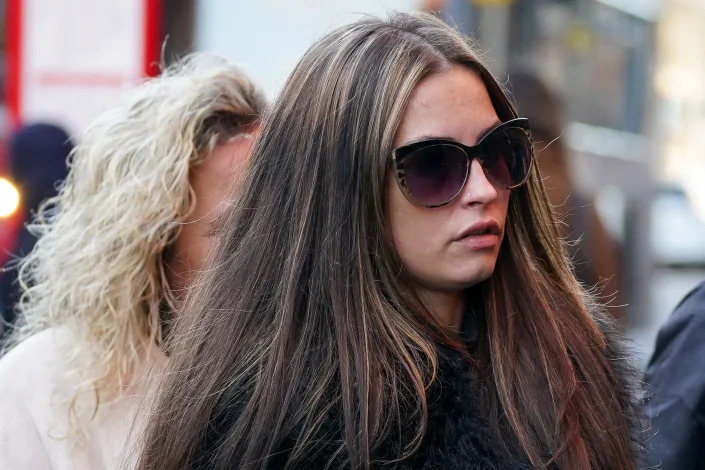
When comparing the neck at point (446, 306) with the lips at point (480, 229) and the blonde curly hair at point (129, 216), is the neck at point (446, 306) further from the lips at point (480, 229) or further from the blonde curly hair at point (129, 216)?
the blonde curly hair at point (129, 216)

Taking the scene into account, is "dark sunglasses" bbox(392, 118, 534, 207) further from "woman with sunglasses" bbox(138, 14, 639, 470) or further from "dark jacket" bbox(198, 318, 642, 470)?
"dark jacket" bbox(198, 318, 642, 470)

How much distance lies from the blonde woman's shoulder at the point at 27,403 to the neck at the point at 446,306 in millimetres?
955

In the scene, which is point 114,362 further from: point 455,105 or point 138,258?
point 455,105

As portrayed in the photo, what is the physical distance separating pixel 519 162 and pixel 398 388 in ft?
Result: 1.35

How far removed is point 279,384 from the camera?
162 cm

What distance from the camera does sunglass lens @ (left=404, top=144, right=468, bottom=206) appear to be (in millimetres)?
1645

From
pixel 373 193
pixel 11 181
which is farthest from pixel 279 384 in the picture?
pixel 11 181

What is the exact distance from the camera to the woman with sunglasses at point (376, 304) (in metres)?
1.62

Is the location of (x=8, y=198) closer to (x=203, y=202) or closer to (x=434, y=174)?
(x=203, y=202)

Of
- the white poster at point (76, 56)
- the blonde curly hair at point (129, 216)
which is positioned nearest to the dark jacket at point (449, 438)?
the blonde curly hair at point (129, 216)

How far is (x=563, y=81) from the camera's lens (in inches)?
264

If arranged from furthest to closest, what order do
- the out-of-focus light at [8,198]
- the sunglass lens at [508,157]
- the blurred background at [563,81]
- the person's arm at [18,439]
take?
the blurred background at [563,81]
the out-of-focus light at [8,198]
the person's arm at [18,439]
the sunglass lens at [508,157]

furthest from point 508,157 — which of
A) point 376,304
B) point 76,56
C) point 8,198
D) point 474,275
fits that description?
point 76,56

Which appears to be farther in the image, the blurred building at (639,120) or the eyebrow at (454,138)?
the blurred building at (639,120)
